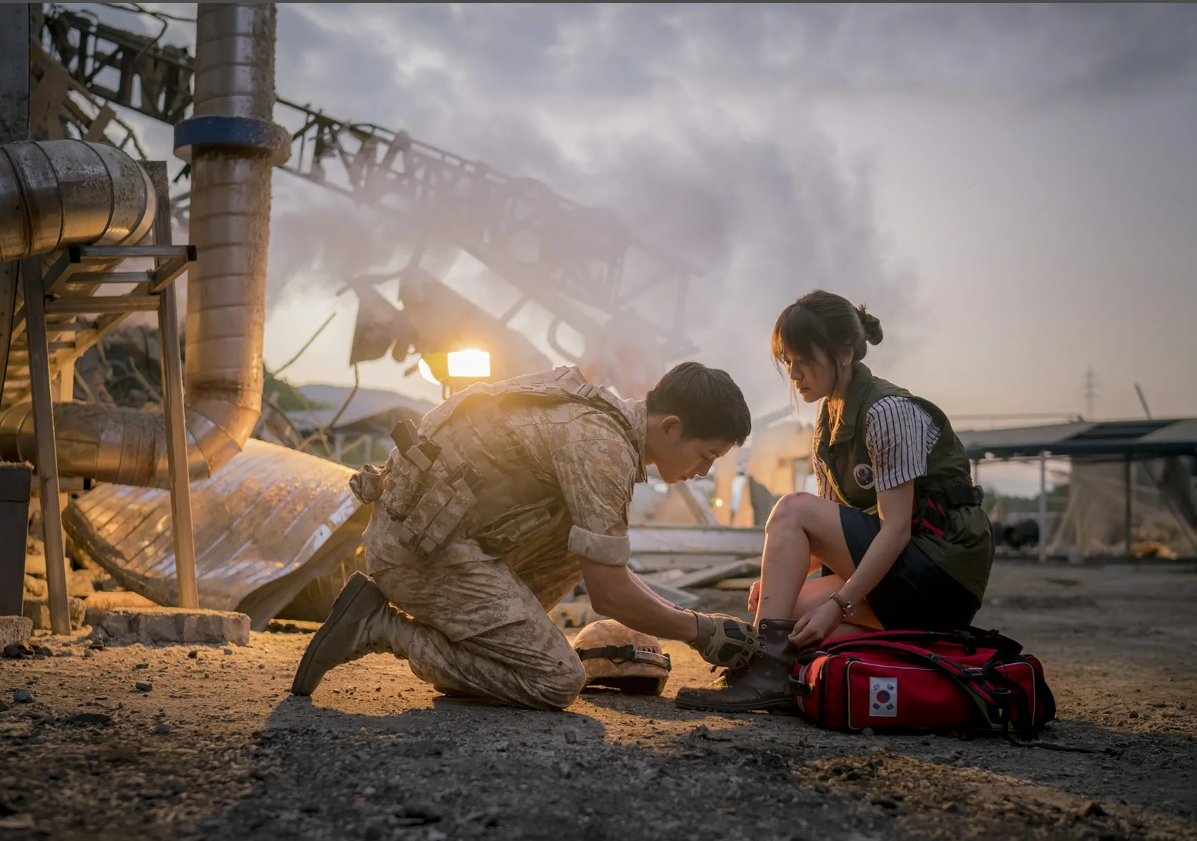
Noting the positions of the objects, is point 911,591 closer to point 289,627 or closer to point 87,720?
point 87,720

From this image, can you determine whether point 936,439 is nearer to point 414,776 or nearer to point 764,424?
point 414,776

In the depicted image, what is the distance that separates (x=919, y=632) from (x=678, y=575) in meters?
5.96

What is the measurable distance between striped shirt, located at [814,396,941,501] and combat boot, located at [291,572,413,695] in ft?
5.48

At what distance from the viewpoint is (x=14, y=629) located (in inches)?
153

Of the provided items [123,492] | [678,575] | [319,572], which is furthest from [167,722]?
[678,575]

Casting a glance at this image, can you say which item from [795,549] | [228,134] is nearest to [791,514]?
[795,549]

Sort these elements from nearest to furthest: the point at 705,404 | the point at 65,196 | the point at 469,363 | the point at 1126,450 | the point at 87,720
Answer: the point at 87,720 < the point at 705,404 < the point at 65,196 < the point at 469,363 < the point at 1126,450

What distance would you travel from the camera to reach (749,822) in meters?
1.94

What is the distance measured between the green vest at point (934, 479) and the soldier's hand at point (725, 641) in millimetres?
659

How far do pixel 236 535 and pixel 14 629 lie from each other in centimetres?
173

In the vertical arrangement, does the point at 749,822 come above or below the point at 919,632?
below

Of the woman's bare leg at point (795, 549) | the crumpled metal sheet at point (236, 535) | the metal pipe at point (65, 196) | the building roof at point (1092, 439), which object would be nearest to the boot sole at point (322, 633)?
the woman's bare leg at point (795, 549)

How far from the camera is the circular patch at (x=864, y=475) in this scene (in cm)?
336

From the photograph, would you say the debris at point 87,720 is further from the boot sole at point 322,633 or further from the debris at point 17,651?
the debris at point 17,651
